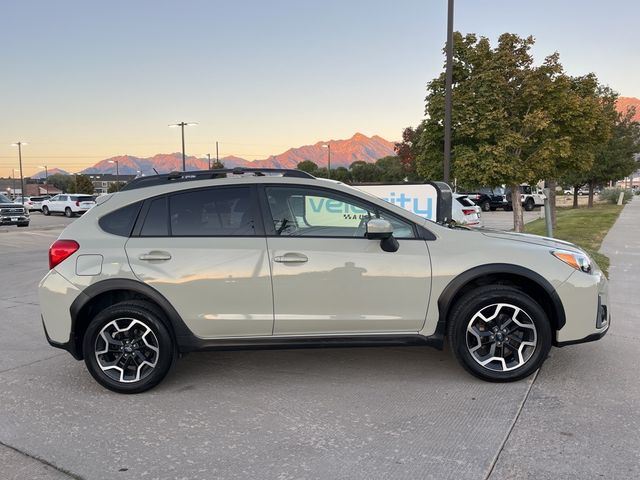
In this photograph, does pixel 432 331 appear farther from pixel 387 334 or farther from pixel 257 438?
pixel 257 438

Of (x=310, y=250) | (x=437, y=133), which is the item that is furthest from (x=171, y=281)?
(x=437, y=133)

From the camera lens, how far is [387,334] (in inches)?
158

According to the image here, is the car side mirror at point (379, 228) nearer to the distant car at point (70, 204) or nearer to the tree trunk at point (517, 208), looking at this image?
the tree trunk at point (517, 208)

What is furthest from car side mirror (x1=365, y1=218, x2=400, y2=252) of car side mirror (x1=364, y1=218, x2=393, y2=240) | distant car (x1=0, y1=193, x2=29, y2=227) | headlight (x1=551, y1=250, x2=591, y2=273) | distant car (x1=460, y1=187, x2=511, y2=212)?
distant car (x1=460, y1=187, x2=511, y2=212)

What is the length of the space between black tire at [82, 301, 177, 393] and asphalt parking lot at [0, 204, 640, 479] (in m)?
0.13

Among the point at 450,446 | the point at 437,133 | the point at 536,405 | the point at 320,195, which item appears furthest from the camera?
the point at 437,133

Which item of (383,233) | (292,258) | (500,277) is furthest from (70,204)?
(500,277)

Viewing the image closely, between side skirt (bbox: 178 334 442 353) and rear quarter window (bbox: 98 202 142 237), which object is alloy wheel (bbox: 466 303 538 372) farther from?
rear quarter window (bbox: 98 202 142 237)

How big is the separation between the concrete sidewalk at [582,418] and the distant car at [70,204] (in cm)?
3368

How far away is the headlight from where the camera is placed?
4.04 m

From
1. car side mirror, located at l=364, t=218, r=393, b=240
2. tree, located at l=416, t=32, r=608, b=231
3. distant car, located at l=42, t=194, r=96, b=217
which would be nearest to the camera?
car side mirror, located at l=364, t=218, r=393, b=240

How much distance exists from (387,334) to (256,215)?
1.35 metres

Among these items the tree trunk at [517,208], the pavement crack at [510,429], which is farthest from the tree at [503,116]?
the pavement crack at [510,429]

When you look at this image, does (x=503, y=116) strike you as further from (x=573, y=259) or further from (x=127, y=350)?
(x=127, y=350)
